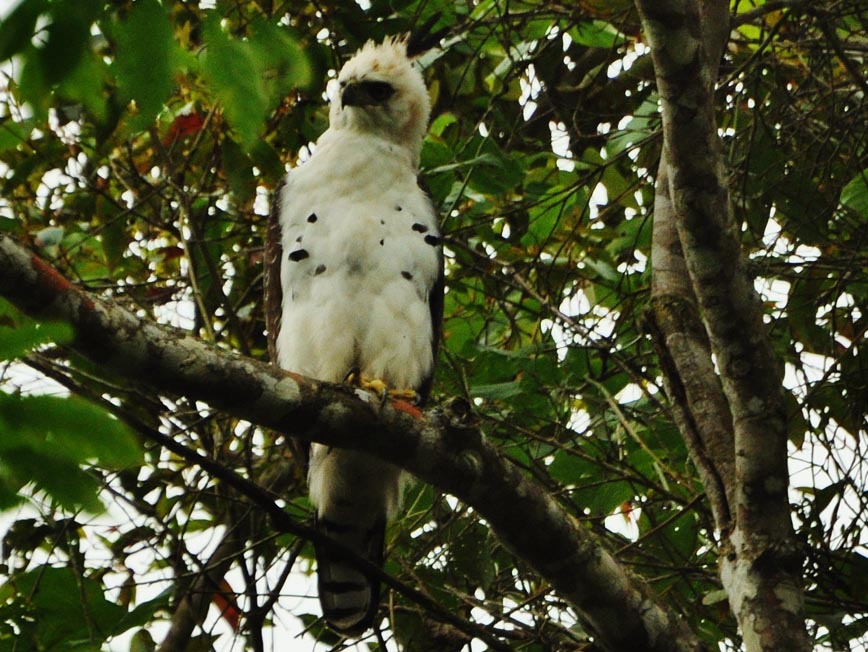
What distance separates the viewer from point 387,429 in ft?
7.72

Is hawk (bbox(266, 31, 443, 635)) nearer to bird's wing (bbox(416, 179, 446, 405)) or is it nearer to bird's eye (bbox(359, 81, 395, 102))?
bird's wing (bbox(416, 179, 446, 405))

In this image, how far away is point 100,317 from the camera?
1919mm

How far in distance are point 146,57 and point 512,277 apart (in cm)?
250

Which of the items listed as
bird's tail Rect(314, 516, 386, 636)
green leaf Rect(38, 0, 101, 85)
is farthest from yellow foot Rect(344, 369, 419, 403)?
green leaf Rect(38, 0, 101, 85)

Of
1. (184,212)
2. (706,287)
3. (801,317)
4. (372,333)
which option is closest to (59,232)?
(184,212)

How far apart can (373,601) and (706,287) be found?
1.48 metres

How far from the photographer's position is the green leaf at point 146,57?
62.9 inches

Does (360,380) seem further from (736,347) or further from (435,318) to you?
(736,347)

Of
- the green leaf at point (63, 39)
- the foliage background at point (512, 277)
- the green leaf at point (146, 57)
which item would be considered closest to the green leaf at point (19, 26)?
the green leaf at point (63, 39)

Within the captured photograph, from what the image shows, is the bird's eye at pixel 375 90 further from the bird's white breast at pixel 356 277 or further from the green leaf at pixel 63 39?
the green leaf at pixel 63 39

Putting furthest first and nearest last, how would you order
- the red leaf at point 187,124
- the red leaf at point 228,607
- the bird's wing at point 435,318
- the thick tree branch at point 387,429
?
the red leaf at point 187,124, the bird's wing at point 435,318, the red leaf at point 228,607, the thick tree branch at point 387,429

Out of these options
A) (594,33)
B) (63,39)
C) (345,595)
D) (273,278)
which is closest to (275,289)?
(273,278)

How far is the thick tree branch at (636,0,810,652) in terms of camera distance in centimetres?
253

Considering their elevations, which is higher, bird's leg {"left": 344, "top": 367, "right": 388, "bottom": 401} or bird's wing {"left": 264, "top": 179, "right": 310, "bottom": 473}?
bird's wing {"left": 264, "top": 179, "right": 310, "bottom": 473}
